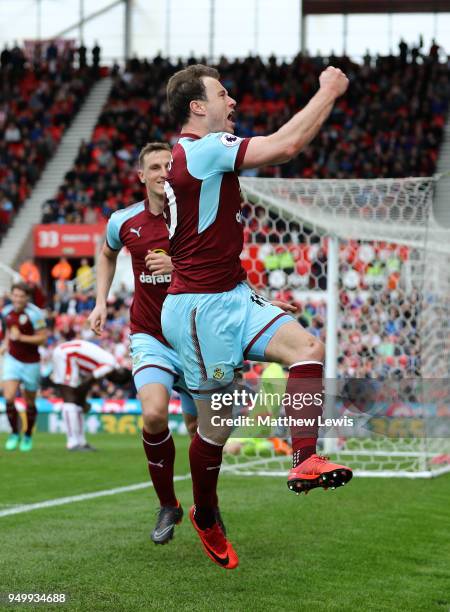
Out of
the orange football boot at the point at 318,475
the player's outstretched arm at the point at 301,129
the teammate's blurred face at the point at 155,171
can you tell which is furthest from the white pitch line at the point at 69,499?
the player's outstretched arm at the point at 301,129

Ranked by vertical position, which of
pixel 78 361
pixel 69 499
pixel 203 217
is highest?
pixel 203 217

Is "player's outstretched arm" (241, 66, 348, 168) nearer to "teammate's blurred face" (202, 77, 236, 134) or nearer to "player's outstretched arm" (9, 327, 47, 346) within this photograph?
"teammate's blurred face" (202, 77, 236, 134)

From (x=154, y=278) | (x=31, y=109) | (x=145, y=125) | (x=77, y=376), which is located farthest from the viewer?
(x=31, y=109)

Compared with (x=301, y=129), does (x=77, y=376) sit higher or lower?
lower

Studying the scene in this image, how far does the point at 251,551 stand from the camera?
226 inches

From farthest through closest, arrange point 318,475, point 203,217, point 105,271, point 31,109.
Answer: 1. point 31,109
2. point 105,271
3. point 203,217
4. point 318,475

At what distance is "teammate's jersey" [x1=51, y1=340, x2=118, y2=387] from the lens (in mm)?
14008

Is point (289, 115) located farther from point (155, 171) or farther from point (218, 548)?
point (218, 548)

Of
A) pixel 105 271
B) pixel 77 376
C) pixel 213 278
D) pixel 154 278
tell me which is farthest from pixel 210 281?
pixel 77 376

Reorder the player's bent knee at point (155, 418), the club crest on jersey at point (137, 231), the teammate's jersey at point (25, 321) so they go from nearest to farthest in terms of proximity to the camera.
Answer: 1. the player's bent knee at point (155, 418)
2. the club crest on jersey at point (137, 231)
3. the teammate's jersey at point (25, 321)

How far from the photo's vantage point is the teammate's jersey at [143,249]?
6.25 m

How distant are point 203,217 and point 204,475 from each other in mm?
1299

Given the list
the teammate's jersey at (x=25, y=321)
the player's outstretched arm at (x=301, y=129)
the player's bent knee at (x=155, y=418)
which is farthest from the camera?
the teammate's jersey at (x=25, y=321)

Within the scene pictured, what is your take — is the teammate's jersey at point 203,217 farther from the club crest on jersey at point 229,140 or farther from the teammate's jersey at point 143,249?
the teammate's jersey at point 143,249
